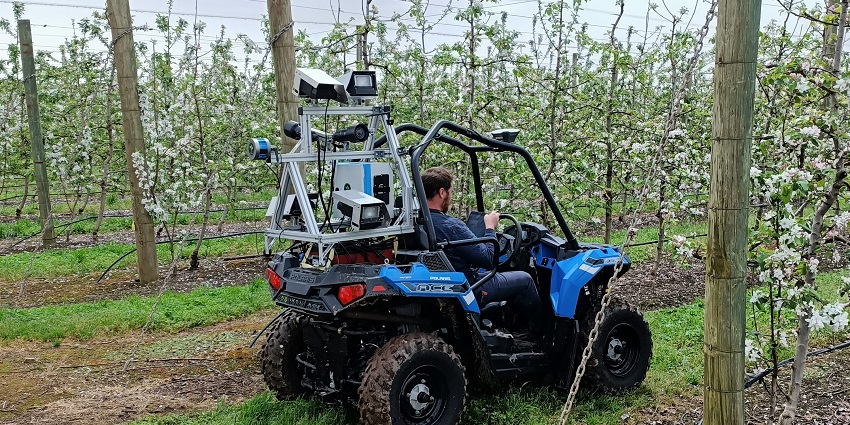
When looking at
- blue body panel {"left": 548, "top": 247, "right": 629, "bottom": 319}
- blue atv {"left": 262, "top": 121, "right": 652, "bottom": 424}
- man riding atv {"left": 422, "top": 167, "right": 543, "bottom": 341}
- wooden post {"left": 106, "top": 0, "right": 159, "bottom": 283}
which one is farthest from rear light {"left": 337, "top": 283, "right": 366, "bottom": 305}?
wooden post {"left": 106, "top": 0, "right": 159, "bottom": 283}

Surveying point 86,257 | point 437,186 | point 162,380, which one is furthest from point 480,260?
point 86,257

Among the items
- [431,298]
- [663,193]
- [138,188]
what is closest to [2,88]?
[138,188]

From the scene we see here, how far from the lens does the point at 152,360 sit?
22.0 feet

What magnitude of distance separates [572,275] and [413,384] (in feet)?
4.65

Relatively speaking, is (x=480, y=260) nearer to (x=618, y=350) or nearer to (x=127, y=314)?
(x=618, y=350)

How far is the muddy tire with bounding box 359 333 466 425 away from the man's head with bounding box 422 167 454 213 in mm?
1088

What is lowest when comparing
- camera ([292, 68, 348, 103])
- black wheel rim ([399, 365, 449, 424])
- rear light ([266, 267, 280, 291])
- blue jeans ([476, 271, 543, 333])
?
black wheel rim ([399, 365, 449, 424])

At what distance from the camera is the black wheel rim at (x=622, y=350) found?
5648 mm

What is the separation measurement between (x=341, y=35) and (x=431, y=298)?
4.89 metres

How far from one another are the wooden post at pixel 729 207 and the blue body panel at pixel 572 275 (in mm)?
2288

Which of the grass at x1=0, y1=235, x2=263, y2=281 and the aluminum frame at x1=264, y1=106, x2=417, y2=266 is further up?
the aluminum frame at x1=264, y1=106, x2=417, y2=266

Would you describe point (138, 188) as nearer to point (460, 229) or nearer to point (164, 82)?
point (164, 82)

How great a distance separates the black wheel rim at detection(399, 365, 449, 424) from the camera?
184 inches

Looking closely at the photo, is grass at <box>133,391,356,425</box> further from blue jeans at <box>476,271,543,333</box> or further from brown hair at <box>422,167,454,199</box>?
brown hair at <box>422,167,454,199</box>
